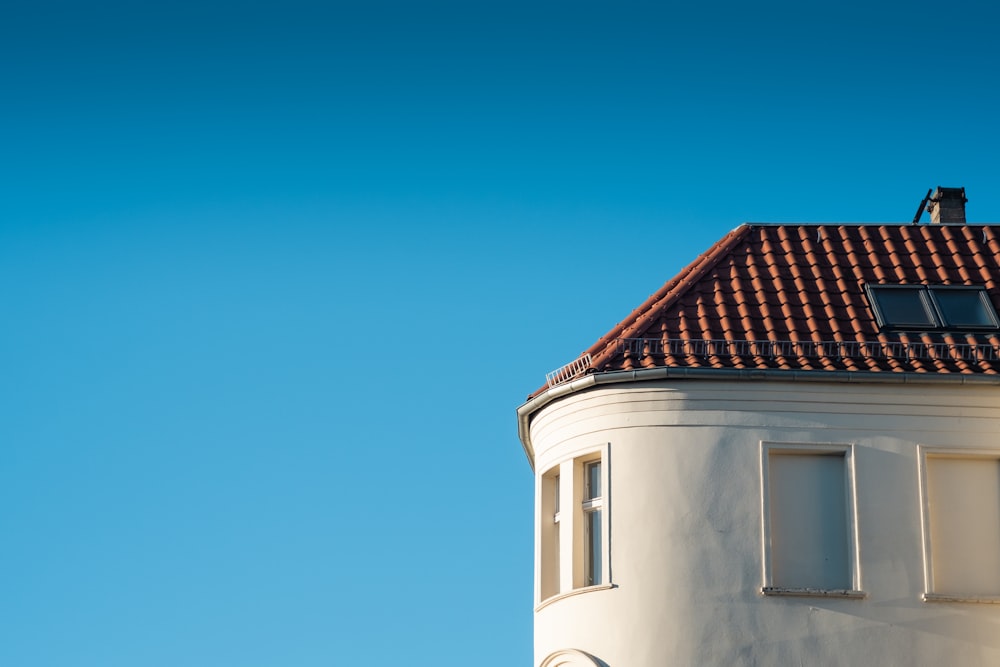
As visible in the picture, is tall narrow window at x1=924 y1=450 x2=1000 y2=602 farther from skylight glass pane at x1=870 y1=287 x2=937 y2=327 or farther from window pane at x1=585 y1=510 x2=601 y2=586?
window pane at x1=585 y1=510 x2=601 y2=586

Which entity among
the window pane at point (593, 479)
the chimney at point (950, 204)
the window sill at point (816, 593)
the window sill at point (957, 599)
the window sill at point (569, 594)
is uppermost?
the chimney at point (950, 204)

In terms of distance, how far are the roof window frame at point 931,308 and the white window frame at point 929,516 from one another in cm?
239

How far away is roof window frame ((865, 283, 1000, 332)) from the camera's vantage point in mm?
27031

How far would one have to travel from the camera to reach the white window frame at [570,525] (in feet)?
84.2

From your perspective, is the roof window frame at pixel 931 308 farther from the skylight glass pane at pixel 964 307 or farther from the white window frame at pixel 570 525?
the white window frame at pixel 570 525

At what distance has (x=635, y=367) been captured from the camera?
86.1 feet

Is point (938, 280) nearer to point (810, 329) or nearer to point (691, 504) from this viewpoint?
point (810, 329)

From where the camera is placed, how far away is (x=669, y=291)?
28578 millimetres

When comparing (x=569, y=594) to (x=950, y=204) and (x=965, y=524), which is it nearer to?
(x=965, y=524)

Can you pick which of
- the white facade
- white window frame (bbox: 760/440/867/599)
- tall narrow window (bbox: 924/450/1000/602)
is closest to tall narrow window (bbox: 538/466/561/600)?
the white facade

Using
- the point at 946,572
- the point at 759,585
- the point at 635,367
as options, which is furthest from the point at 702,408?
the point at 946,572

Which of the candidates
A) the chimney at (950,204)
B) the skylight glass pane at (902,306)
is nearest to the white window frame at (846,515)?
the skylight glass pane at (902,306)

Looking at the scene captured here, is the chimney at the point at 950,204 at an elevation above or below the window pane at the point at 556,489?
above

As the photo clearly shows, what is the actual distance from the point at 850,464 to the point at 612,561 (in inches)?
158
